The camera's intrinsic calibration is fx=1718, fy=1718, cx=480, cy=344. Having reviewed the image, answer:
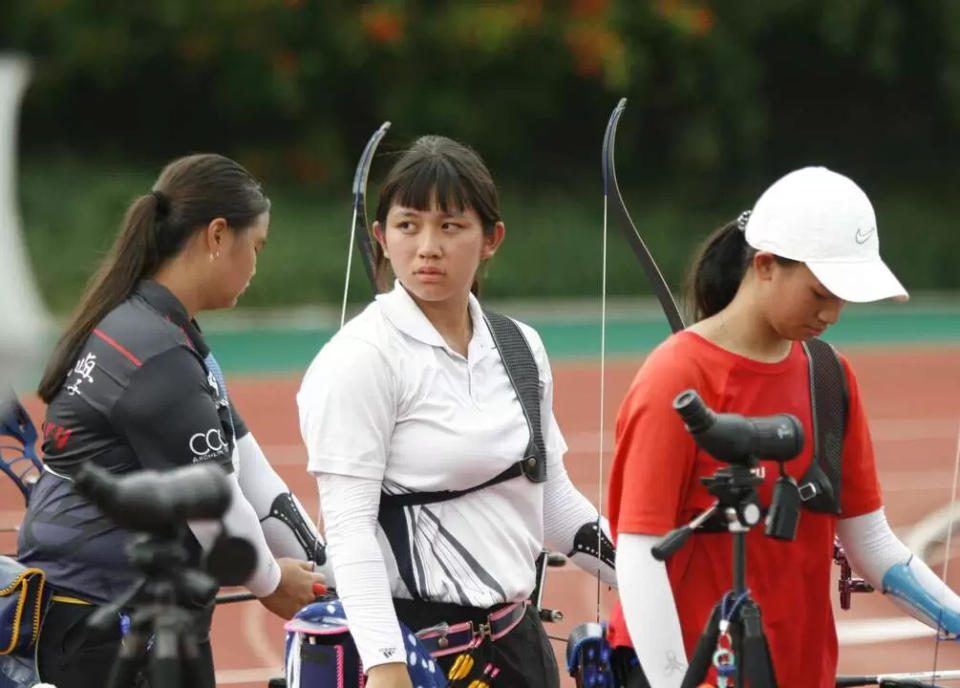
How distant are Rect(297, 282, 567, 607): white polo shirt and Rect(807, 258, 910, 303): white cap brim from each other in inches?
26.8

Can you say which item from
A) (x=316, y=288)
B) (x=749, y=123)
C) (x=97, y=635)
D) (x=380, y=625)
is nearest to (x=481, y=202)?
(x=380, y=625)

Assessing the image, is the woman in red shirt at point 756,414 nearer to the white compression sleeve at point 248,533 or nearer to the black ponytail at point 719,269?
the black ponytail at point 719,269

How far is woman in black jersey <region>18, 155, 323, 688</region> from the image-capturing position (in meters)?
3.41

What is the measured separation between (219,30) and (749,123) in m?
8.56

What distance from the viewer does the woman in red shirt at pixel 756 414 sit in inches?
114

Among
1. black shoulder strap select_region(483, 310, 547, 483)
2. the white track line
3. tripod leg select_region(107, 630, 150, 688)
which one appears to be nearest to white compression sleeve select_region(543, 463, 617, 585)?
black shoulder strap select_region(483, 310, 547, 483)

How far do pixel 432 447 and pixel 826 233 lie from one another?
81 cm

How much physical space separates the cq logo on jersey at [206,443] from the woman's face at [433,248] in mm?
514

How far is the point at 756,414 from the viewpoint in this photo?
3.00 m

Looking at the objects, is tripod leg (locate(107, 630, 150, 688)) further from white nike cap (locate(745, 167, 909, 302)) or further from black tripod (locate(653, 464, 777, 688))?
white nike cap (locate(745, 167, 909, 302))

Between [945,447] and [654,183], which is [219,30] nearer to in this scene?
[654,183]

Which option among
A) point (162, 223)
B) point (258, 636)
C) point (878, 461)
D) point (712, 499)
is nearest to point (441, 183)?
point (162, 223)

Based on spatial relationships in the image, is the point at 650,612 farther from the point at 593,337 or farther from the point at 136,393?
the point at 593,337

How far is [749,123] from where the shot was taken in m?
27.7
